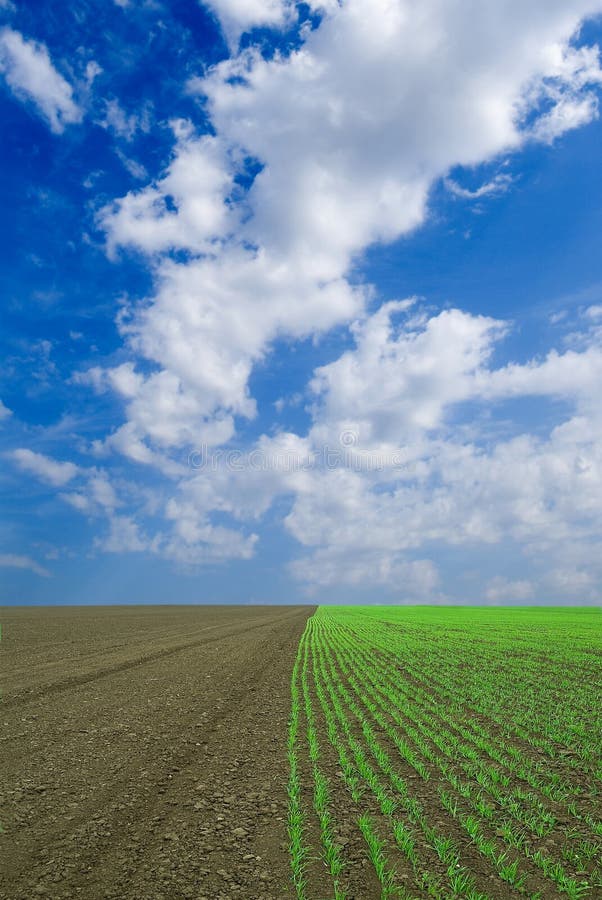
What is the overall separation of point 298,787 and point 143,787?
304 centimetres

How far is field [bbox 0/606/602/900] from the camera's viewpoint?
753 cm

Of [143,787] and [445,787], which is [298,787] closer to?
[445,787]

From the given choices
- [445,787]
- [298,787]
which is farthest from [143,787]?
[445,787]

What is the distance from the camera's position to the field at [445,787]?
25.0 feet

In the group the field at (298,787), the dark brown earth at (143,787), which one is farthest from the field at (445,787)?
the dark brown earth at (143,787)

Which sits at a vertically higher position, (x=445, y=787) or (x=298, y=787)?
(x=298, y=787)

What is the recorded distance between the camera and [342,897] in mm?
7000

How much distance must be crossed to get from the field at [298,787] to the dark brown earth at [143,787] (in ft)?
0.14

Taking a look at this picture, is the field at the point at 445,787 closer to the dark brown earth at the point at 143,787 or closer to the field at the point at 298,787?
the field at the point at 298,787

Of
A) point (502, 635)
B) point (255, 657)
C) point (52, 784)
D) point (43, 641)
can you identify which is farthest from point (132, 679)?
point (502, 635)

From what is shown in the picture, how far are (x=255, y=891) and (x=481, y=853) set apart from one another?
138 inches

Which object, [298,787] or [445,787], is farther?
[445,787]

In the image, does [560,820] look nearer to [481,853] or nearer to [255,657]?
[481,853]

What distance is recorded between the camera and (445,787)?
10.8m
